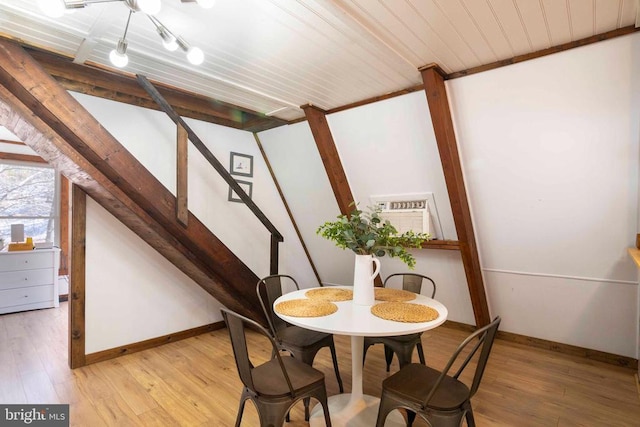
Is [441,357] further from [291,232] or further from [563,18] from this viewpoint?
[563,18]

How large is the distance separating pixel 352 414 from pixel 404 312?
29.9 inches

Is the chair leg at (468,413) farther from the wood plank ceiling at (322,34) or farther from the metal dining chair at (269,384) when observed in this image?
the wood plank ceiling at (322,34)

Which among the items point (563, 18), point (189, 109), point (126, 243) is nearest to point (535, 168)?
point (563, 18)

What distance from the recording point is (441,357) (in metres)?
3.04

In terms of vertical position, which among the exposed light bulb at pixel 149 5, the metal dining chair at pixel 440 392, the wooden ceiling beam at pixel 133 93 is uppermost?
the wooden ceiling beam at pixel 133 93

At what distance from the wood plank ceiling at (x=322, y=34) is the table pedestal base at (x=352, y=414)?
2.32 metres

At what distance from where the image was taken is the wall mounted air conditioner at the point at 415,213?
316 centimetres

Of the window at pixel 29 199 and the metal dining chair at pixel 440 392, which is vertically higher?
the window at pixel 29 199

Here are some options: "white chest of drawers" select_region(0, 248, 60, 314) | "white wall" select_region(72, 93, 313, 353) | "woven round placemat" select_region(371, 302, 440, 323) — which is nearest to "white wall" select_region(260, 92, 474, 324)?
"white wall" select_region(72, 93, 313, 353)

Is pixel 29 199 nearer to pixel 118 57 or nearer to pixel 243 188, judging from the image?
pixel 243 188

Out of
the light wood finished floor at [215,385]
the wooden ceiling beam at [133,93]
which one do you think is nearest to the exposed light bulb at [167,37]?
the wooden ceiling beam at [133,93]

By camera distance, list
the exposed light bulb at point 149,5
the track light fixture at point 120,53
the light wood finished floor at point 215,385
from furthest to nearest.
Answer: the light wood finished floor at point 215,385, the track light fixture at point 120,53, the exposed light bulb at point 149,5

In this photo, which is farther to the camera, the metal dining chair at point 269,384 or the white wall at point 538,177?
the white wall at point 538,177

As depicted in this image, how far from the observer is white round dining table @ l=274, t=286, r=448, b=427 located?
1.63 m
